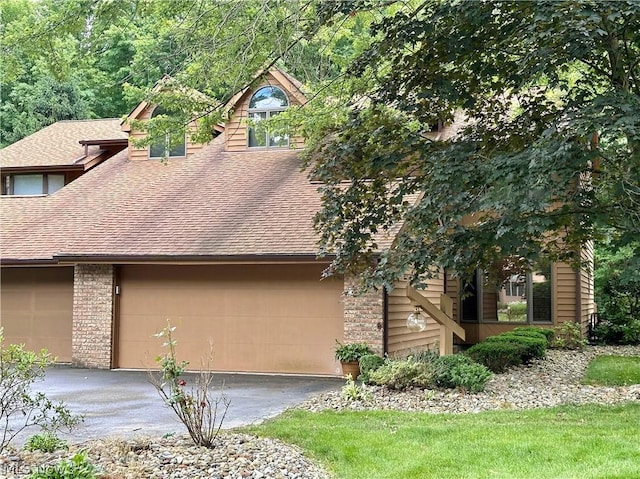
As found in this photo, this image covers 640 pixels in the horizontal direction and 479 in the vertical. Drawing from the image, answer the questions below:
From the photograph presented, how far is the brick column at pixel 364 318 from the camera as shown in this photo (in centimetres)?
1298

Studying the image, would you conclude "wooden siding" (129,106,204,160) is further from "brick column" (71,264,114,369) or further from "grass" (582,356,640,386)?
"grass" (582,356,640,386)

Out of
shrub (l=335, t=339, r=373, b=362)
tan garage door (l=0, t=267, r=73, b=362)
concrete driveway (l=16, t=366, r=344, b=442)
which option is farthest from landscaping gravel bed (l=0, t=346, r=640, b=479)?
tan garage door (l=0, t=267, r=73, b=362)

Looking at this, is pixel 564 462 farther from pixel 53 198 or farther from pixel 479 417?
pixel 53 198

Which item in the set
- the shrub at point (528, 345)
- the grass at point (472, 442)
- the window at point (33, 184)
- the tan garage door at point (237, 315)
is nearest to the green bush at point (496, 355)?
the shrub at point (528, 345)

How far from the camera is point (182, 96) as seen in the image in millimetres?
11477

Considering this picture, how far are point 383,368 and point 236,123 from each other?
9791 mm

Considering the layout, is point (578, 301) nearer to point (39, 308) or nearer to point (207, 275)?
point (207, 275)

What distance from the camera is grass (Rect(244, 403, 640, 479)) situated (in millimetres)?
5996

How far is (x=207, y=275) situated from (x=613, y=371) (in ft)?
26.9

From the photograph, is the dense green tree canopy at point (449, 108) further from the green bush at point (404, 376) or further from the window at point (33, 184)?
the window at point (33, 184)

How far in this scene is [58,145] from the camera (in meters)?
22.2

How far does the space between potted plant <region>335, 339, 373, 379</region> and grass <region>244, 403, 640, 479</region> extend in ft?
11.5

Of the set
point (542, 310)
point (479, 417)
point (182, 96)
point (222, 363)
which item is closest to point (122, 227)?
point (222, 363)

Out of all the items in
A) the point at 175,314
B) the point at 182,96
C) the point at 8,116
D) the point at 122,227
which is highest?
the point at 8,116
